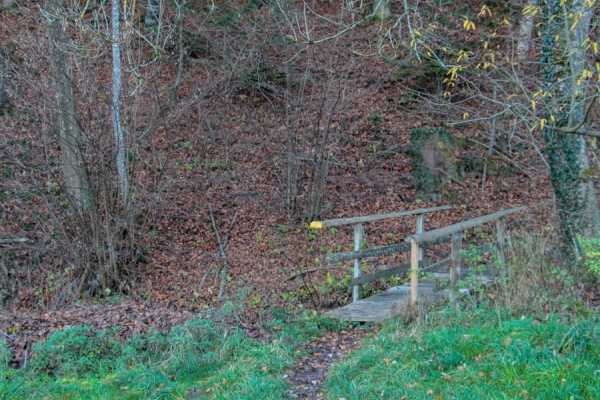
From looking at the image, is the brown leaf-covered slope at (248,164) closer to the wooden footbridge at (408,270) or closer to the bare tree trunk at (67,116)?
the bare tree trunk at (67,116)

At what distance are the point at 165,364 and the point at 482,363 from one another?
3013 millimetres

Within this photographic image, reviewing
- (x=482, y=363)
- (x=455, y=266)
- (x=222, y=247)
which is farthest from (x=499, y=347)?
(x=222, y=247)

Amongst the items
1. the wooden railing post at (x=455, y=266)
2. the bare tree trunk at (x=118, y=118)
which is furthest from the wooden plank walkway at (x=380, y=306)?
the bare tree trunk at (x=118, y=118)

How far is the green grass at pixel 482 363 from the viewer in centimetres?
345

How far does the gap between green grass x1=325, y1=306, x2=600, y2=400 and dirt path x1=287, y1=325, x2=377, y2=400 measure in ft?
0.63

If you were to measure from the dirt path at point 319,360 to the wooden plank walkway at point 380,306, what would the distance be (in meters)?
0.18

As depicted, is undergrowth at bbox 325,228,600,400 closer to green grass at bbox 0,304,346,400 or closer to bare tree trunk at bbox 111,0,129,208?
green grass at bbox 0,304,346,400

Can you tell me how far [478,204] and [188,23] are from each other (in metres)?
9.02

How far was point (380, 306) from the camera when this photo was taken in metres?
6.78

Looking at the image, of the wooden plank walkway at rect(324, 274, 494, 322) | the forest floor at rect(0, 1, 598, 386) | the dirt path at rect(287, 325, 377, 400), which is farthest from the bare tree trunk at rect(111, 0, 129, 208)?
the dirt path at rect(287, 325, 377, 400)

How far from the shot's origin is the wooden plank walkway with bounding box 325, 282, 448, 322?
6.09 m

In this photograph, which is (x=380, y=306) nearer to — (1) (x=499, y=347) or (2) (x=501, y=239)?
(2) (x=501, y=239)

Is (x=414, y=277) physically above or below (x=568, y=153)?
below

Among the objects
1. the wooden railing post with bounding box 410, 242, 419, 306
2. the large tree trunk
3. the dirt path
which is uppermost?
the large tree trunk
